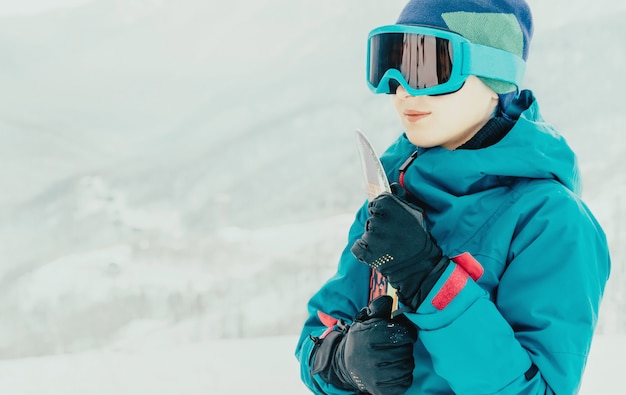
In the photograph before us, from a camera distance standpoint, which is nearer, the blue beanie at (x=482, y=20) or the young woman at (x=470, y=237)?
the young woman at (x=470, y=237)

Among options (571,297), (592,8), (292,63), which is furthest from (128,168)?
(571,297)

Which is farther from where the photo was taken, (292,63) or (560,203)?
(292,63)

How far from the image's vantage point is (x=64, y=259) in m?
3.01

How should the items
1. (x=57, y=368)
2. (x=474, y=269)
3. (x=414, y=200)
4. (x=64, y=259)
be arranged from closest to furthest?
(x=474, y=269)
(x=414, y=200)
(x=57, y=368)
(x=64, y=259)

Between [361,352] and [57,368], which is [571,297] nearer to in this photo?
[361,352]

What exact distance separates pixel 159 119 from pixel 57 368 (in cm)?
136

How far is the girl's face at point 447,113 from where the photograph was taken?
86cm

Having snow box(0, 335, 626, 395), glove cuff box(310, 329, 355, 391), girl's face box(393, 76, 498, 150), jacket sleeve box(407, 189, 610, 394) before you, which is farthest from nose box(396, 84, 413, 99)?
snow box(0, 335, 626, 395)

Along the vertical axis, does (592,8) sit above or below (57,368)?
above

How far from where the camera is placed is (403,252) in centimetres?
71

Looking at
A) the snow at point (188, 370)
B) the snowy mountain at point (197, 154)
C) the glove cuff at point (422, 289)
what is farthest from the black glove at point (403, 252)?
the snowy mountain at point (197, 154)

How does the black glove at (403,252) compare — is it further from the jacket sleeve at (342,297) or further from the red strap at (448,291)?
Result: the jacket sleeve at (342,297)

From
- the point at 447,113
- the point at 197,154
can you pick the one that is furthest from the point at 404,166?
the point at 197,154

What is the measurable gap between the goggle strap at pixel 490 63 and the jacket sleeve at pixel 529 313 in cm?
18
